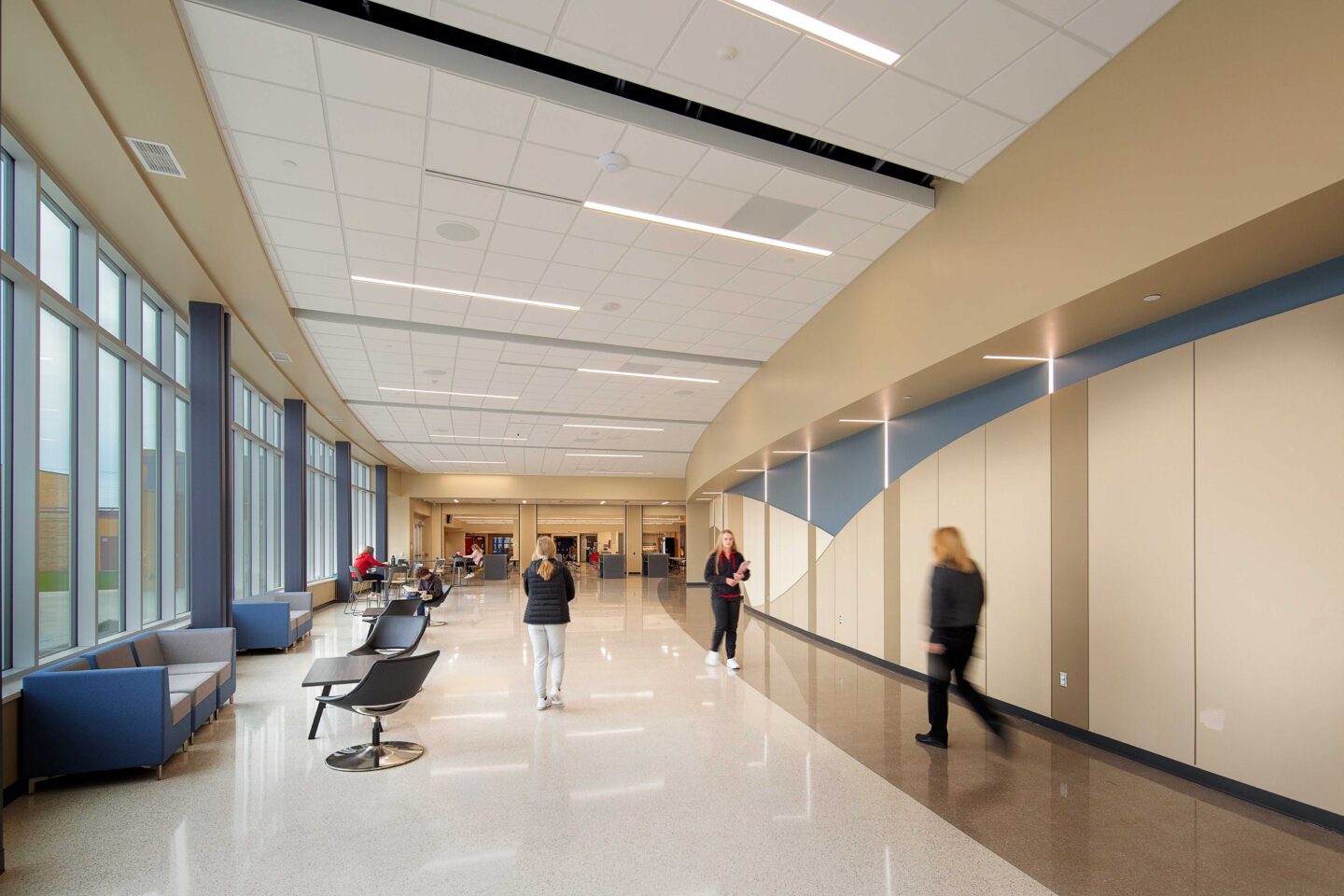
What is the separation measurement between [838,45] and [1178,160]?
6.24ft

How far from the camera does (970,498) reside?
6.92 metres

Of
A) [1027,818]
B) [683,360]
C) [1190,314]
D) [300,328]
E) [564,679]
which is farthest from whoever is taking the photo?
[683,360]

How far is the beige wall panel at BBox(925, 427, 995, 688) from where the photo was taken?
6.62 meters

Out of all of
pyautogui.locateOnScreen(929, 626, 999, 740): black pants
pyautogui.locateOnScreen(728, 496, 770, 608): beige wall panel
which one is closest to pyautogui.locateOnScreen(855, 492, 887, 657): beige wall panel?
pyautogui.locateOnScreen(929, 626, 999, 740): black pants

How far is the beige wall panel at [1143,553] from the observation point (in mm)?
4645

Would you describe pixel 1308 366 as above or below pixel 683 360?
below

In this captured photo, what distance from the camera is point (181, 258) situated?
605cm

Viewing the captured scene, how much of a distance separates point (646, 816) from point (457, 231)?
496cm

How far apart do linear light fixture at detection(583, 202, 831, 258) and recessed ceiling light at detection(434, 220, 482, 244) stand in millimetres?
1140

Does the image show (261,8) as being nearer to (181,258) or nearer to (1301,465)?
(181,258)

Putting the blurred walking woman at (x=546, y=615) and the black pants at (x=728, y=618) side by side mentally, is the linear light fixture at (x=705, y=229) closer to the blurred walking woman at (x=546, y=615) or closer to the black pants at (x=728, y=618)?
the blurred walking woman at (x=546, y=615)

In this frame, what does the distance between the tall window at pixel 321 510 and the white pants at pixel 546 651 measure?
1085cm

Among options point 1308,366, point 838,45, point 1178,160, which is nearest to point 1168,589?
point 1308,366

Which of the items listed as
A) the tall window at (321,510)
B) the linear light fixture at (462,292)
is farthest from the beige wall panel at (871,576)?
the tall window at (321,510)
